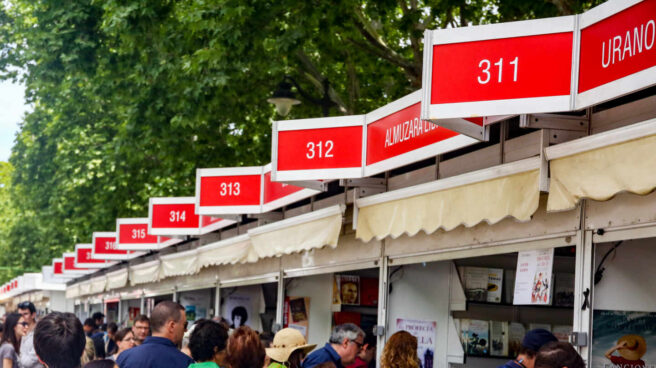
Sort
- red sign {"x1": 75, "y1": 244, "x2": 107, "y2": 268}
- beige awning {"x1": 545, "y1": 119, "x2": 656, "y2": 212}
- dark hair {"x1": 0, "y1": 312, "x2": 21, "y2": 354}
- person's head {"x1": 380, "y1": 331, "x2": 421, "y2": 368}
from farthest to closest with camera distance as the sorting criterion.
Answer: red sign {"x1": 75, "y1": 244, "x2": 107, "y2": 268} → dark hair {"x1": 0, "y1": 312, "x2": 21, "y2": 354} → person's head {"x1": 380, "y1": 331, "x2": 421, "y2": 368} → beige awning {"x1": 545, "y1": 119, "x2": 656, "y2": 212}

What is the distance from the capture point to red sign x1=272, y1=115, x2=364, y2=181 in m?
8.34

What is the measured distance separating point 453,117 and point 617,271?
1.68 meters

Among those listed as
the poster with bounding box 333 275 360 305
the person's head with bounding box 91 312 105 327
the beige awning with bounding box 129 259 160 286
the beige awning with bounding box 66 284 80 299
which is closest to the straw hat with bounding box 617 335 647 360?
the poster with bounding box 333 275 360 305

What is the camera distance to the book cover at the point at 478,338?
911 cm

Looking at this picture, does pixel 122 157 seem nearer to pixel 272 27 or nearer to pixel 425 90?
pixel 272 27

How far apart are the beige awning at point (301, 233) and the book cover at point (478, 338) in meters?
1.45

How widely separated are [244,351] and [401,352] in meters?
1.30

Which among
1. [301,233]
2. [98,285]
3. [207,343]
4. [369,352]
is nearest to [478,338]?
[369,352]

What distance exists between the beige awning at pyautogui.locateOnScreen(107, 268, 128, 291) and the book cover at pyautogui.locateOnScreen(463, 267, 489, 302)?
48.8ft

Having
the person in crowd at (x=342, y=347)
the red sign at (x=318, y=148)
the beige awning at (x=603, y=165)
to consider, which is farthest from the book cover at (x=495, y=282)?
the beige awning at (x=603, y=165)

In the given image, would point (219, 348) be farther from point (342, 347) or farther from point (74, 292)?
point (74, 292)

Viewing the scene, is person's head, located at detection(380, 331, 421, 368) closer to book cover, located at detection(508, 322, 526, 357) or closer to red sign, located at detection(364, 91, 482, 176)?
red sign, located at detection(364, 91, 482, 176)

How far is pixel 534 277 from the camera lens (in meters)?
6.89

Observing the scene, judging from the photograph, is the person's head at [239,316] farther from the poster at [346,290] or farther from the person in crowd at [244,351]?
the person in crowd at [244,351]
